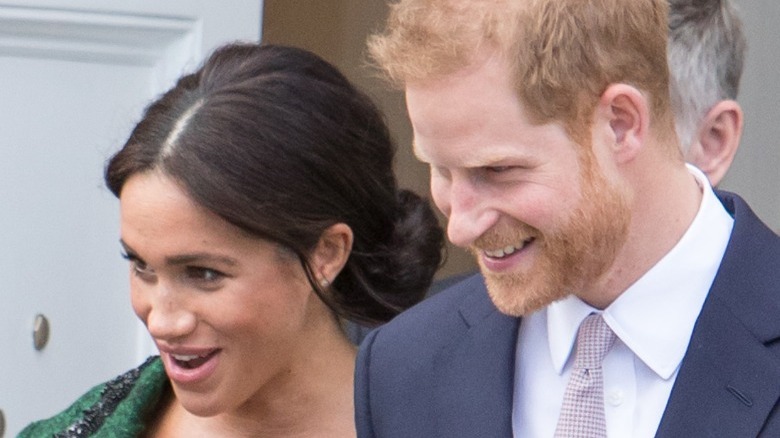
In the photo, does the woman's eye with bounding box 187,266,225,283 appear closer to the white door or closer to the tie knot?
the tie knot

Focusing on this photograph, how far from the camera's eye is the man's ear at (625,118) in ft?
6.86

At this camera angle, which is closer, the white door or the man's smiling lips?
the man's smiling lips

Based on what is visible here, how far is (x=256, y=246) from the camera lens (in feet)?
9.02

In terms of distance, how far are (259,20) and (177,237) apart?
3.98ft

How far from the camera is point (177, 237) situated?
8.91 feet

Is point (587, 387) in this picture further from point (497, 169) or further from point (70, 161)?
point (70, 161)

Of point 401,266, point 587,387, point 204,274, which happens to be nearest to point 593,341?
point 587,387

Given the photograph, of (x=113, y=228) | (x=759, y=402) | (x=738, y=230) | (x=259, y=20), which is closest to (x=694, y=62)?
(x=738, y=230)

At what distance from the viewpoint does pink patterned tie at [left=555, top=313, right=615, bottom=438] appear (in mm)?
2121

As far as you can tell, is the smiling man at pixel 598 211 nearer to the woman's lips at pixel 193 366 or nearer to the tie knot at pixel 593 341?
the tie knot at pixel 593 341

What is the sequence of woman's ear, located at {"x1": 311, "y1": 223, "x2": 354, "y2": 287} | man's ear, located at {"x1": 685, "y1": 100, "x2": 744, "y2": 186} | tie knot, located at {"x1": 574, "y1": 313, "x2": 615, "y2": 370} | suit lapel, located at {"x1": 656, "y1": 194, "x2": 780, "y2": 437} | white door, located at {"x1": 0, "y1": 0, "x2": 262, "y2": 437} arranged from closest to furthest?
suit lapel, located at {"x1": 656, "y1": 194, "x2": 780, "y2": 437}
tie knot, located at {"x1": 574, "y1": 313, "x2": 615, "y2": 370}
man's ear, located at {"x1": 685, "y1": 100, "x2": 744, "y2": 186}
woman's ear, located at {"x1": 311, "y1": 223, "x2": 354, "y2": 287}
white door, located at {"x1": 0, "y1": 0, "x2": 262, "y2": 437}

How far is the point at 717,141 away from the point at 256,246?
0.74 meters

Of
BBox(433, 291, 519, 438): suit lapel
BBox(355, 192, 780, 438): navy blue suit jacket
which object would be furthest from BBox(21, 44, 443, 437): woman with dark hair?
BBox(433, 291, 519, 438): suit lapel

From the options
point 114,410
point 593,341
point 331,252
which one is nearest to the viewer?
point 593,341
